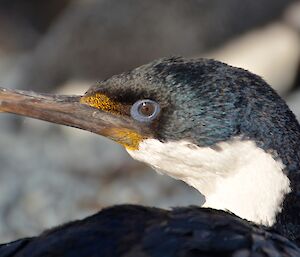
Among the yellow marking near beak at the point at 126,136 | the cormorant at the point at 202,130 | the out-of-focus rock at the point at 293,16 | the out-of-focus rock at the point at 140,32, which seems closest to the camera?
the cormorant at the point at 202,130

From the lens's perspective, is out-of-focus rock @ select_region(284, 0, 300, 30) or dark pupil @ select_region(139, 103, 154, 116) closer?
dark pupil @ select_region(139, 103, 154, 116)

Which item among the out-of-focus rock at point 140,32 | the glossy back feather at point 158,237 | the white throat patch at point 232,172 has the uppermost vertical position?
the out-of-focus rock at point 140,32

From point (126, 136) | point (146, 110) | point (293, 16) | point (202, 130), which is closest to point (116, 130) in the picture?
point (126, 136)

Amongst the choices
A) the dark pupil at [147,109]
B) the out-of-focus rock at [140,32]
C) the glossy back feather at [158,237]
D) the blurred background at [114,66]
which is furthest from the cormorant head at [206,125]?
the out-of-focus rock at [140,32]

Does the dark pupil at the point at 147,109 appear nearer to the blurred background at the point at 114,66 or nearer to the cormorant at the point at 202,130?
the cormorant at the point at 202,130

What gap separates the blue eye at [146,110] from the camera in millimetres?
2957

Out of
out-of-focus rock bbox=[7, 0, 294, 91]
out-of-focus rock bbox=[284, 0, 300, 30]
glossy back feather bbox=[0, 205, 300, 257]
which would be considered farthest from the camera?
out-of-focus rock bbox=[284, 0, 300, 30]

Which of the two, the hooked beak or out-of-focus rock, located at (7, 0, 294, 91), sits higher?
out-of-focus rock, located at (7, 0, 294, 91)

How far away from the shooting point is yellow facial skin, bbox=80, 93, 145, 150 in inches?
119

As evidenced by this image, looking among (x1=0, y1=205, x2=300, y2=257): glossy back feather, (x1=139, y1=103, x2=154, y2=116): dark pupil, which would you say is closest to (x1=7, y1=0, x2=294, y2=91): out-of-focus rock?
(x1=139, y1=103, x2=154, y2=116): dark pupil

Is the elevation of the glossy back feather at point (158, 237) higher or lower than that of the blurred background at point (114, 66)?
lower

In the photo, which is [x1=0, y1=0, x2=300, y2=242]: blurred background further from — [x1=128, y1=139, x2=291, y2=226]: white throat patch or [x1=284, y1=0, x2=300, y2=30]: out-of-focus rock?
[x1=128, y1=139, x2=291, y2=226]: white throat patch

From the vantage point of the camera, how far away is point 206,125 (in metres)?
2.90

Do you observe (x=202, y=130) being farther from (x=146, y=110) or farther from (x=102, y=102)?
(x=102, y=102)
